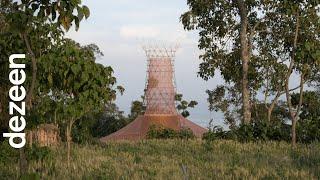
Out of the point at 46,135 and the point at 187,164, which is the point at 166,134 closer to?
the point at 46,135

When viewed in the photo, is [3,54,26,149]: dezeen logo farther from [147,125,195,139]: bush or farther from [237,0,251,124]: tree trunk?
[147,125,195,139]: bush

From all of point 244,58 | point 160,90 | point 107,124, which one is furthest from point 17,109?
point 107,124

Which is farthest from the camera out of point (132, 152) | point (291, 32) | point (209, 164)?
point (291, 32)

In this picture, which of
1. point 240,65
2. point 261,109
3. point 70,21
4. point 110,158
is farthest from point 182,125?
point 70,21

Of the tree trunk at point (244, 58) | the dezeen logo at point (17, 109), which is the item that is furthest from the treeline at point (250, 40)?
the dezeen logo at point (17, 109)

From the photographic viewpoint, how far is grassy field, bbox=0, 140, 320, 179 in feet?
31.7

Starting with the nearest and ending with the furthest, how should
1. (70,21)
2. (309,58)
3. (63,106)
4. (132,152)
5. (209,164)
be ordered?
1. (70,21)
2. (209,164)
3. (63,106)
4. (132,152)
5. (309,58)

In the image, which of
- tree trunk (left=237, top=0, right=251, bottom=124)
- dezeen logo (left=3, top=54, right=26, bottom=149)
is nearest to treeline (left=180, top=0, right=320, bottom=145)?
tree trunk (left=237, top=0, right=251, bottom=124)

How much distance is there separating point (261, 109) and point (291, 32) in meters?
9.74

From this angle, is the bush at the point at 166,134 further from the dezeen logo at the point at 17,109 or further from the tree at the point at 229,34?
the dezeen logo at the point at 17,109

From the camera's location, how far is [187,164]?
37.3 ft

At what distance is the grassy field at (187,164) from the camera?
966 centimetres

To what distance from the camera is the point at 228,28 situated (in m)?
22.2

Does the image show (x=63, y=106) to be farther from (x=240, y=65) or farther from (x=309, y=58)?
(x=240, y=65)
